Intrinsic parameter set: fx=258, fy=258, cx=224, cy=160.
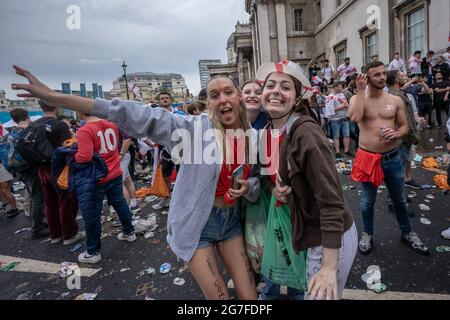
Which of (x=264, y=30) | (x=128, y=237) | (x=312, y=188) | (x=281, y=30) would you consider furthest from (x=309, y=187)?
(x=281, y=30)

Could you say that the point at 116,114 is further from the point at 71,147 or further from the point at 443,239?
the point at 443,239

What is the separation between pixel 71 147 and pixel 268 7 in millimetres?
28026

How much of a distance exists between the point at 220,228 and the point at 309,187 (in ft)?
2.47

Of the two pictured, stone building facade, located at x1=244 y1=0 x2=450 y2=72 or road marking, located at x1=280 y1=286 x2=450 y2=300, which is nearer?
road marking, located at x1=280 y1=286 x2=450 y2=300

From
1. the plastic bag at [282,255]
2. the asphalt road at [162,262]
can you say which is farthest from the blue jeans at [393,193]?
the plastic bag at [282,255]

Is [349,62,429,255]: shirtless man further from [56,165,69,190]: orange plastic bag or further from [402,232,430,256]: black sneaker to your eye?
[56,165,69,190]: orange plastic bag

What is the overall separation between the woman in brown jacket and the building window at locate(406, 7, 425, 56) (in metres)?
15.4

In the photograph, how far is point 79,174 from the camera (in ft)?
11.5

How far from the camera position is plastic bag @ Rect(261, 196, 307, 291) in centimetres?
163

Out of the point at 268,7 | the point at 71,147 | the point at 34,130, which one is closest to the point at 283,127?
Answer: the point at 71,147

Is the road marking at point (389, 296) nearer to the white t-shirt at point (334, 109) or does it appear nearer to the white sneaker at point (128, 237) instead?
the white sneaker at point (128, 237)

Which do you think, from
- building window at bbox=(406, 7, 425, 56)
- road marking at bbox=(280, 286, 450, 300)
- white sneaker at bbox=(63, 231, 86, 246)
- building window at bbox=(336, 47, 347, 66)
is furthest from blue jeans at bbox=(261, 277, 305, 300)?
building window at bbox=(336, 47, 347, 66)

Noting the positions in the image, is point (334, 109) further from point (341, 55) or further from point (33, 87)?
point (341, 55)

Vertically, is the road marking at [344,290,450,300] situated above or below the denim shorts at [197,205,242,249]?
below
